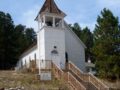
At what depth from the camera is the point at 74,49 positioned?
4478cm

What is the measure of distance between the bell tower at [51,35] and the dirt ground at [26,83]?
646 centimetres

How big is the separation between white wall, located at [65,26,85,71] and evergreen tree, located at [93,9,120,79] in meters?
5.83

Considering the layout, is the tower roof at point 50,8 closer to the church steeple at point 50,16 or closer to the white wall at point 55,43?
the church steeple at point 50,16

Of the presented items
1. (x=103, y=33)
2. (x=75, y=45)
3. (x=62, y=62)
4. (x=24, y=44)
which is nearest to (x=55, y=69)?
(x=62, y=62)

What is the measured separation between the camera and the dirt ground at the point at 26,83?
2870 centimetres

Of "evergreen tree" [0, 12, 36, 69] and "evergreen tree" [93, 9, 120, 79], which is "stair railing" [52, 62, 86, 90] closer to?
"evergreen tree" [93, 9, 120, 79]

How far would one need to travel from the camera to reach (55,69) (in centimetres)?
3466

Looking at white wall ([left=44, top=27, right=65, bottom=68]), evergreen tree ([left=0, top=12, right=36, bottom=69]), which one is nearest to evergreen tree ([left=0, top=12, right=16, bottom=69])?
evergreen tree ([left=0, top=12, right=36, bottom=69])

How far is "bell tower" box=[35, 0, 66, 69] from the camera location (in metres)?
39.4

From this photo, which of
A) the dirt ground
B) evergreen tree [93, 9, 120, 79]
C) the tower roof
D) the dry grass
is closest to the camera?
the dirt ground

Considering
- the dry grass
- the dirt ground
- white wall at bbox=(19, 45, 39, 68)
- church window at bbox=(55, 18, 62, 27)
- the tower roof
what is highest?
the tower roof

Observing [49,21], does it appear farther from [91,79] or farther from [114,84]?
[114,84]

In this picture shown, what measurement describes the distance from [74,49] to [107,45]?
27.0 feet

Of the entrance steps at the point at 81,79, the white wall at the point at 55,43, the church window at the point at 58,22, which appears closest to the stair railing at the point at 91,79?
the entrance steps at the point at 81,79
